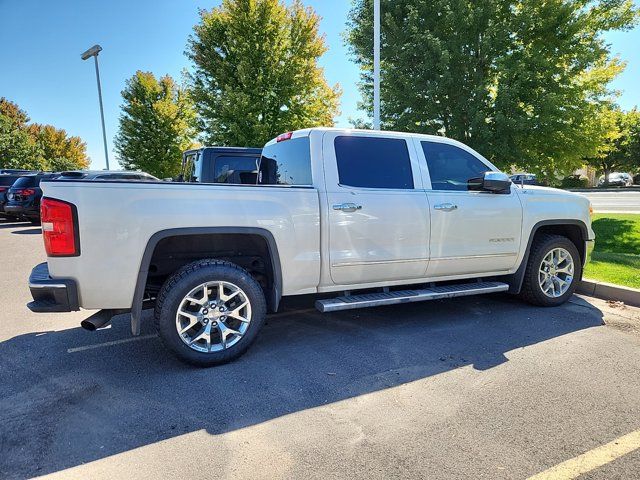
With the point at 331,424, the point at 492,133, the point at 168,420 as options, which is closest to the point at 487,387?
the point at 331,424

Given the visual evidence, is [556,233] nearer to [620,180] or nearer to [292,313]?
[292,313]

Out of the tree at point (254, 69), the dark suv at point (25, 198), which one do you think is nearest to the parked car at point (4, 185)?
the dark suv at point (25, 198)

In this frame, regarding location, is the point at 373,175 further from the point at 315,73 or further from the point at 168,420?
the point at 315,73

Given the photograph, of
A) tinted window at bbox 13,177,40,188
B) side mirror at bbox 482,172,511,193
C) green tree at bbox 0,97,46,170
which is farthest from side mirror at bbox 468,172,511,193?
green tree at bbox 0,97,46,170

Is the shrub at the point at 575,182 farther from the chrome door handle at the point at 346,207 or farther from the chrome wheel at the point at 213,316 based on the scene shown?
the chrome wheel at the point at 213,316

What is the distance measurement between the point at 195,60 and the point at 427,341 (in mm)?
Result: 15127

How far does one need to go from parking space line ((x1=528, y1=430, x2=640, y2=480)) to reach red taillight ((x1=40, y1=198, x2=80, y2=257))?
3.31m

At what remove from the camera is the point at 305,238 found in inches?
149

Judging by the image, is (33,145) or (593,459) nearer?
(593,459)

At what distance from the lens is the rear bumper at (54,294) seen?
10.3 ft

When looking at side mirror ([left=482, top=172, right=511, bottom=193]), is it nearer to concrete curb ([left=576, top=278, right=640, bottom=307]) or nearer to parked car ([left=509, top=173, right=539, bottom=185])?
parked car ([left=509, top=173, right=539, bottom=185])

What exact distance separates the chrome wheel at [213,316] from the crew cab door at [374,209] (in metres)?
0.93

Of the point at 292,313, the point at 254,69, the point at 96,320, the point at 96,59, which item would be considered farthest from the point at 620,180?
the point at 96,320

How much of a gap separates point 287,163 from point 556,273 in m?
3.52
